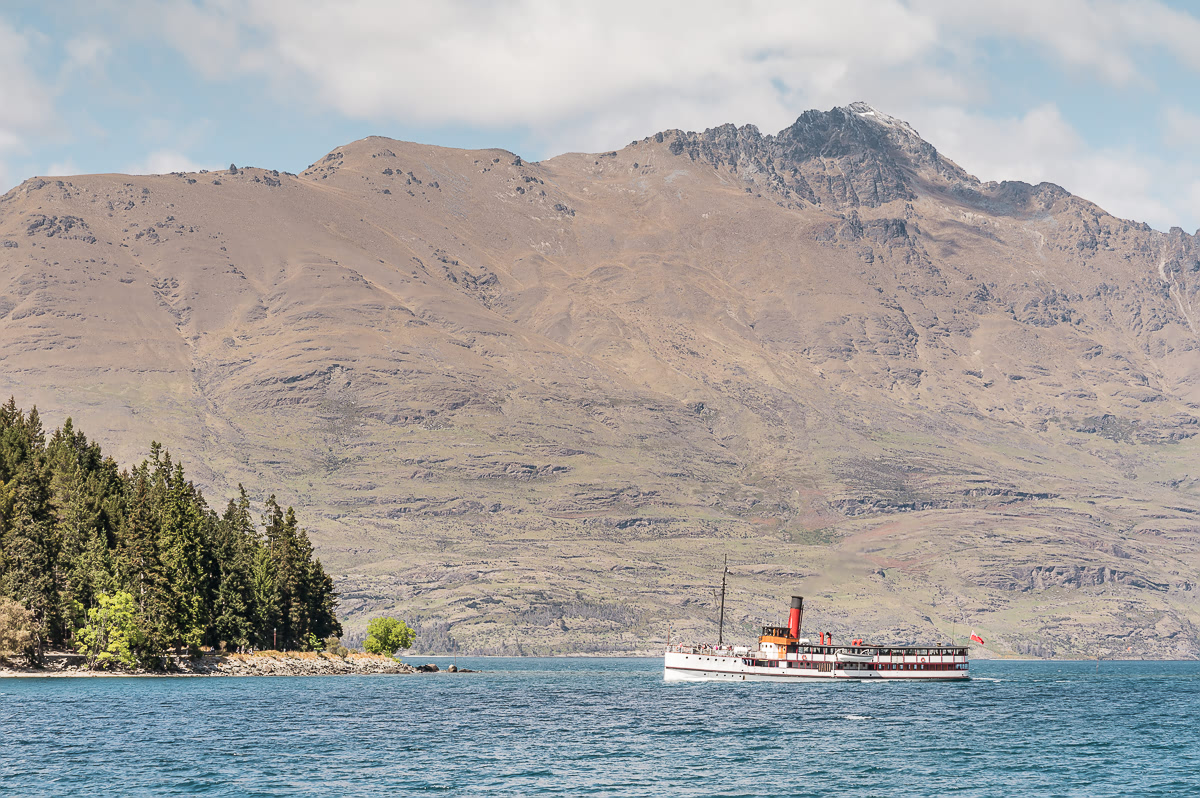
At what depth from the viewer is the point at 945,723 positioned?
518 feet

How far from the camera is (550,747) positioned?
125250 mm

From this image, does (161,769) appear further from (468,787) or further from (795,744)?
(795,744)

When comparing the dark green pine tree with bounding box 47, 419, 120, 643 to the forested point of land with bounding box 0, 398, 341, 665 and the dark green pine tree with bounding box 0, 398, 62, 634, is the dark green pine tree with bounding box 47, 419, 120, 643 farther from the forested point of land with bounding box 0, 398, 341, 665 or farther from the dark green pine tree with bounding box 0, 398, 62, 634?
the dark green pine tree with bounding box 0, 398, 62, 634

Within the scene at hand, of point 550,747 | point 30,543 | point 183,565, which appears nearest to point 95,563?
point 30,543

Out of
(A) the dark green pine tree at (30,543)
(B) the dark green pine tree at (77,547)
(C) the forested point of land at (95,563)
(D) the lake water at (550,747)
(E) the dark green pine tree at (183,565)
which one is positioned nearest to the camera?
(D) the lake water at (550,747)

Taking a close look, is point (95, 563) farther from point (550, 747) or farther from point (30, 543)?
point (550, 747)

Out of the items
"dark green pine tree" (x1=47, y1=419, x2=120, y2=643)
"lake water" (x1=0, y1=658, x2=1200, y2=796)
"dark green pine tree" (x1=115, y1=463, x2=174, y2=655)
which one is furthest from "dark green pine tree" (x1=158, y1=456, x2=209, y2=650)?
"lake water" (x1=0, y1=658, x2=1200, y2=796)

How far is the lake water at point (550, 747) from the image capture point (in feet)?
333

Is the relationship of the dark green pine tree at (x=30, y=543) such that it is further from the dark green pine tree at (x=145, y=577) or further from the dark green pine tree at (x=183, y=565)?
the dark green pine tree at (x=183, y=565)

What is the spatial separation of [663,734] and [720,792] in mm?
39594

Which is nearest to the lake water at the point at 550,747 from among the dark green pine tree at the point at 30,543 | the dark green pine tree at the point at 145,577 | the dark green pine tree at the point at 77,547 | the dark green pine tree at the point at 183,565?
the dark green pine tree at the point at 145,577

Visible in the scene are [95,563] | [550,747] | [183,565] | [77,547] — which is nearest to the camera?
[550,747]

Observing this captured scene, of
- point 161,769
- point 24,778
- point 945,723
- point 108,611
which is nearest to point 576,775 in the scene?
point 161,769

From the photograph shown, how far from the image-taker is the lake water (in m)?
102
